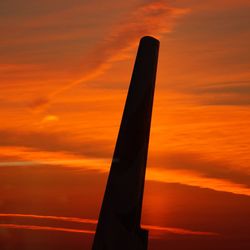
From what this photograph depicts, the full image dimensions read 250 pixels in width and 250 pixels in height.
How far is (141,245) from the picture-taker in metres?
11.6

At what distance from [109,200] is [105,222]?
1.79 feet

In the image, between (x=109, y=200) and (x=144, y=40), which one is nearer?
(x=109, y=200)

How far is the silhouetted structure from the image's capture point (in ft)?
37.1

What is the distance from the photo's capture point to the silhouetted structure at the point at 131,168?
445 inches

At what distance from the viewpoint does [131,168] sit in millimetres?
11984

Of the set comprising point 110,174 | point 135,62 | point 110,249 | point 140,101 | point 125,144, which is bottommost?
point 110,249

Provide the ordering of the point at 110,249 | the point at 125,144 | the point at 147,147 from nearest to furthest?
the point at 110,249, the point at 125,144, the point at 147,147

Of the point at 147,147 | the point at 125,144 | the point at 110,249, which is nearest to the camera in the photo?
the point at 110,249

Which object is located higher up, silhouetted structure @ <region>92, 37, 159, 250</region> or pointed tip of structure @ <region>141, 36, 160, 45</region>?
pointed tip of structure @ <region>141, 36, 160, 45</region>

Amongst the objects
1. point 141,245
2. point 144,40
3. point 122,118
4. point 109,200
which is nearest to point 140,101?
point 122,118

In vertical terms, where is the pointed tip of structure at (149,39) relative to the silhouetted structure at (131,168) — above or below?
above

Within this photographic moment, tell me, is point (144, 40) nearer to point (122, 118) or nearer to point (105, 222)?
point (122, 118)

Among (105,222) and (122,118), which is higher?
(122,118)

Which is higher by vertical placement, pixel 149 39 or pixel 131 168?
pixel 149 39
